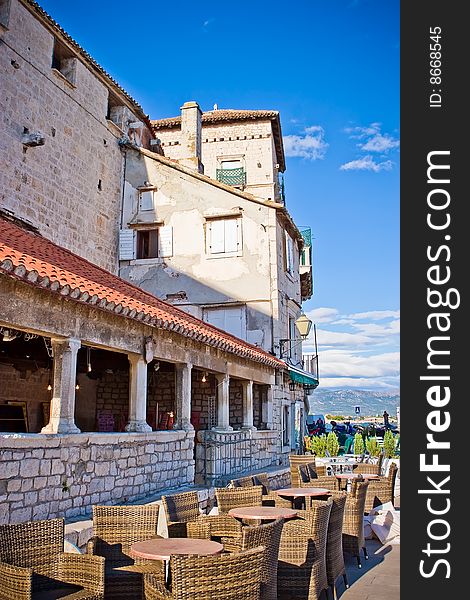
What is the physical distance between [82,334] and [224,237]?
1167 cm

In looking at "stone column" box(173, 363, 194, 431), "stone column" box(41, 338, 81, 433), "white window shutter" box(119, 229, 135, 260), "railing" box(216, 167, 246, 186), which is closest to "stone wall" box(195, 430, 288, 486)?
"stone column" box(173, 363, 194, 431)

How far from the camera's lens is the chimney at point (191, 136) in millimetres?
20781

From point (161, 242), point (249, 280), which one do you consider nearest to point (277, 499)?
point (249, 280)

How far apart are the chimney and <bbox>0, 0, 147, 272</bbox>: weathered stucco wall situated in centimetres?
251

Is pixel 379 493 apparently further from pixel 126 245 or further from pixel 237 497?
pixel 126 245

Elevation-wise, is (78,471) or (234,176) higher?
(234,176)

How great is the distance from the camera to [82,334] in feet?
25.8

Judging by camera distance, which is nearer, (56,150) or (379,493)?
(379,493)

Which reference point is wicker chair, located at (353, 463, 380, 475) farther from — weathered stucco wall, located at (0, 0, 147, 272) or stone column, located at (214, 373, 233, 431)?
weathered stucco wall, located at (0, 0, 147, 272)

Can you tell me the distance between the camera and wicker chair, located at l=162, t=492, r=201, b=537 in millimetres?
5680

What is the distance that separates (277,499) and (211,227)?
42.8 ft

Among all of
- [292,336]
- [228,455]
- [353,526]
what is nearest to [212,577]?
[353,526]

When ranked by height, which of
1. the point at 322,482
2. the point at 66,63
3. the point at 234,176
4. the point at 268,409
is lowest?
the point at 322,482

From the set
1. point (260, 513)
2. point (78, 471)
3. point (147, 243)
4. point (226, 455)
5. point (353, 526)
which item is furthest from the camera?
point (147, 243)
